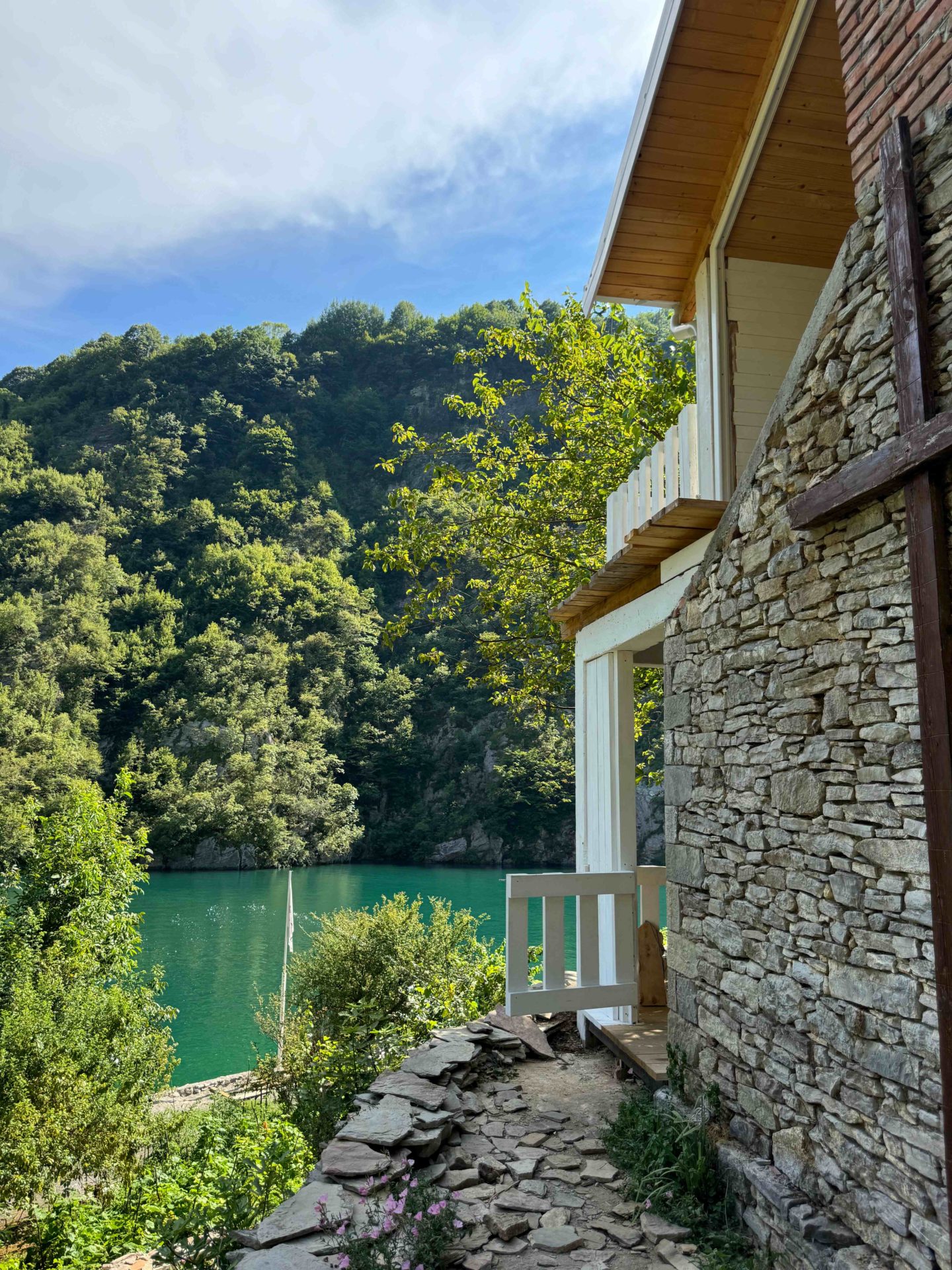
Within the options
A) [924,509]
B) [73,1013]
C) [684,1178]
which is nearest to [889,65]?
[924,509]

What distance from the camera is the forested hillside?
34938 mm

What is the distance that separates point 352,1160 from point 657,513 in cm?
314

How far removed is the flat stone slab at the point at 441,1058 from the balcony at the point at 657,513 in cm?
282

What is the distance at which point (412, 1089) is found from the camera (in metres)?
3.98

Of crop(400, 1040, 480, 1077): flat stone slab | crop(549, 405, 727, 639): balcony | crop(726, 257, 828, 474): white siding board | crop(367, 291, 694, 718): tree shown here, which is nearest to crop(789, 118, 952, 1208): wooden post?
crop(549, 405, 727, 639): balcony

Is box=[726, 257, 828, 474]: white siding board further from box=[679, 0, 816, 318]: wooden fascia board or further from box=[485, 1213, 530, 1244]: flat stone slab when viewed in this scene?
box=[485, 1213, 530, 1244]: flat stone slab

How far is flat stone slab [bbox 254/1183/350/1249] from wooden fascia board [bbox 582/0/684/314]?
482 centimetres

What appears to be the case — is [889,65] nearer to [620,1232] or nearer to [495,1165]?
[620,1232]

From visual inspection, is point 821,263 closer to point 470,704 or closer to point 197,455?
point 470,704

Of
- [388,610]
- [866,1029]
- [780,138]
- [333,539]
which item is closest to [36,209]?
[333,539]

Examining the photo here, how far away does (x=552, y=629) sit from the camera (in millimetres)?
9930

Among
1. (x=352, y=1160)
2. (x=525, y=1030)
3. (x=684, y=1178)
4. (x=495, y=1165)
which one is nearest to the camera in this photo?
(x=684, y=1178)

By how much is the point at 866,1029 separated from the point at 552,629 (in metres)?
7.64

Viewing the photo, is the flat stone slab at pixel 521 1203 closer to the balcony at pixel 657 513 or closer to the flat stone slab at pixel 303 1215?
the flat stone slab at pixel 303 1215
